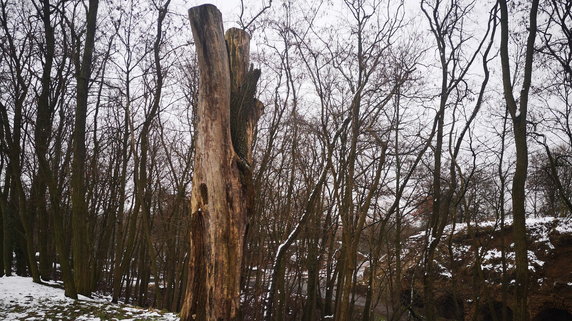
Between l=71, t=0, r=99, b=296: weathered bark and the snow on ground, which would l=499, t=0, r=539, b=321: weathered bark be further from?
l=71, t=0, r=99, b=296: weathered bark

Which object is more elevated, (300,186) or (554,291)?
(300,186)

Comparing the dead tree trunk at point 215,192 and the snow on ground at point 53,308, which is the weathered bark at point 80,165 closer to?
the snow on ground at point 53,308

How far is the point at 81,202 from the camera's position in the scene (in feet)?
28.8

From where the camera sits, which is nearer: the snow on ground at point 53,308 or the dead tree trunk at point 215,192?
the dead tree trunk at point 215,192

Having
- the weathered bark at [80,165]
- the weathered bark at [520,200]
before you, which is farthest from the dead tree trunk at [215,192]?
the weathered bark at [80,165]

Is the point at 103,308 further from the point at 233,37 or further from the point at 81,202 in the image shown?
the point at 233,37

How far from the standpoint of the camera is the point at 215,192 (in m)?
3.93

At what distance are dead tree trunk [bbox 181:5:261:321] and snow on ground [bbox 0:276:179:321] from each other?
4199 millimetres

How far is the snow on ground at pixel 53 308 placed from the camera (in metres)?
6.91

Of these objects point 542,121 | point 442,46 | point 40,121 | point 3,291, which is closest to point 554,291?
point 542,121

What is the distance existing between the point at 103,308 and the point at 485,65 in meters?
11.6

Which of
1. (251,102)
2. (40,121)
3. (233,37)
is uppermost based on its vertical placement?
(40,121)

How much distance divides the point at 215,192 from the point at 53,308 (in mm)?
6294

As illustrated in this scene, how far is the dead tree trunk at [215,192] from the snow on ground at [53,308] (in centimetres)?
420
